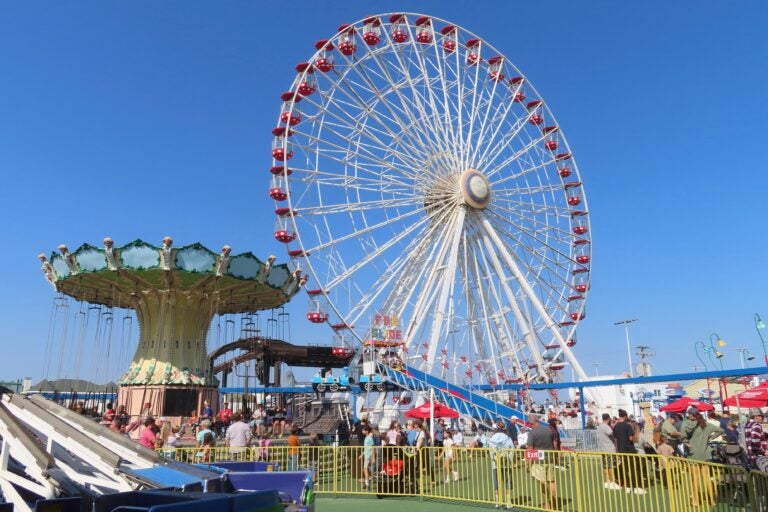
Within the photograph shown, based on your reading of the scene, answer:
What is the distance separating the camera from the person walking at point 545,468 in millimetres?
8383

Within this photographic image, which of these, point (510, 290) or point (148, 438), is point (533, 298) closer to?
point (510, 290)

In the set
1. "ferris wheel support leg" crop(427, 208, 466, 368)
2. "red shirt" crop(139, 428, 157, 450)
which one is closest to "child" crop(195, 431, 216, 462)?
"red shirt" crop(139, 428, 157, 450)

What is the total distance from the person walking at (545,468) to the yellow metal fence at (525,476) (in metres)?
0.01

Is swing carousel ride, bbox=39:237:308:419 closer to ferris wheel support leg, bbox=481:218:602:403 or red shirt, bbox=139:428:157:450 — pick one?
ferris wheel support leg, bbox=481:218:602:403

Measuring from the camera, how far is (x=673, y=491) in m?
6.75

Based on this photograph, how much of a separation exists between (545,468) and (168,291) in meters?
17.1

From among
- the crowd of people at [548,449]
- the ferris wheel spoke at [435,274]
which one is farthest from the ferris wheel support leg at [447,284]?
the crowd of people at [548,449]

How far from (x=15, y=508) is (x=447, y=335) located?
21192mm

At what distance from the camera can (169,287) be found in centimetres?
2192

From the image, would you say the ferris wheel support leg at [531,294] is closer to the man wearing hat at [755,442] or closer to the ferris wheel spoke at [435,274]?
the ferris wheel spoke at [435,274]

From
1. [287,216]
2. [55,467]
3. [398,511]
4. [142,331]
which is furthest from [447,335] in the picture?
[55,467]

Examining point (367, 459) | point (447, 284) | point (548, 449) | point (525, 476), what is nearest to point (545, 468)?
point (548, 449)

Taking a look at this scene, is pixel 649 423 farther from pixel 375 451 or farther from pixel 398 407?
pixel 375 451

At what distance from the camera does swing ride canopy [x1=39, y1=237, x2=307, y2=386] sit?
67.2 ft
